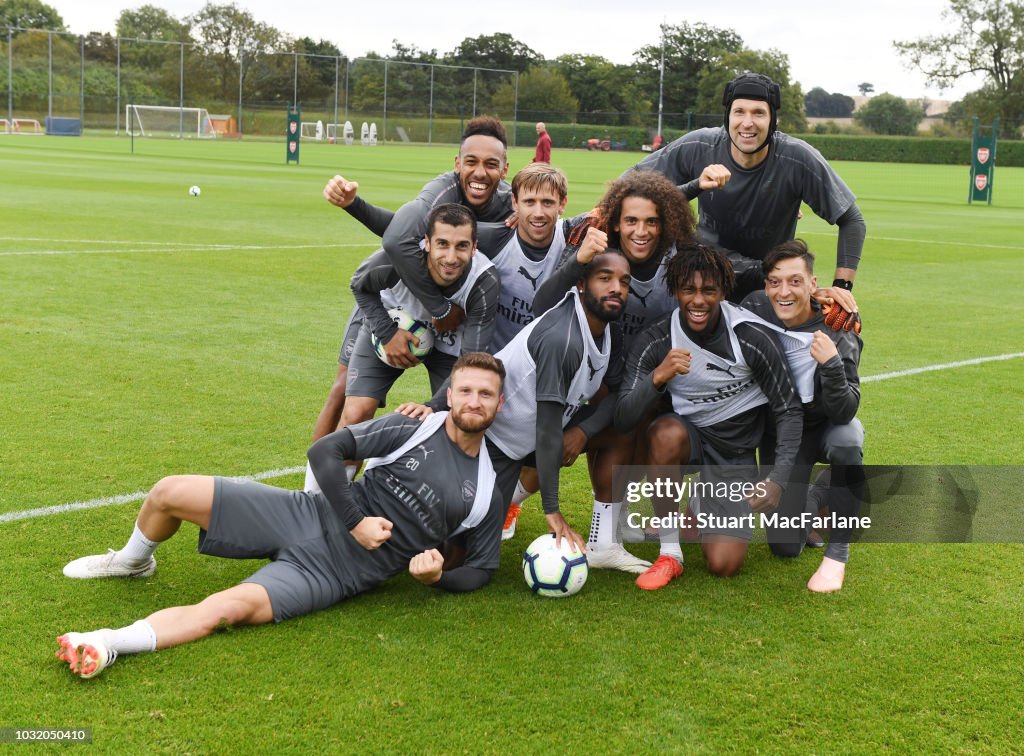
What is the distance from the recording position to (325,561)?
4238 millimetres

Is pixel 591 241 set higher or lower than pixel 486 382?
higher

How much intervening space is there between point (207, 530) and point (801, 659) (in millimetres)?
2236

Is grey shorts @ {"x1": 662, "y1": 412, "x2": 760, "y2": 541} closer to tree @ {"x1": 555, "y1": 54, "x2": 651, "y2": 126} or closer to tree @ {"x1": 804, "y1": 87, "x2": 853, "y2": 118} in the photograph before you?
tree @ {"x1": 555, "y1": 54, "x2": 651, "y2": 126}

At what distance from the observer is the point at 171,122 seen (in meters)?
55.0

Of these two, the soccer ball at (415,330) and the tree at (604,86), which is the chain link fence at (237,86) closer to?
the tree at (604,86)

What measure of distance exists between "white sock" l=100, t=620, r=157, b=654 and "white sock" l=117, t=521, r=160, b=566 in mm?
549

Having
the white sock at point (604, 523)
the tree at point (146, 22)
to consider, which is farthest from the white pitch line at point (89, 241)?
the tree at point (146, 22)

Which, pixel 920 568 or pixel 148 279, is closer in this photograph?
pixel 920 568

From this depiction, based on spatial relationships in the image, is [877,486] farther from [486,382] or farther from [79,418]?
[79,418]

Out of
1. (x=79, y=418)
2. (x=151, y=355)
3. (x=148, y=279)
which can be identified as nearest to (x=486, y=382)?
(x=79, y=418)

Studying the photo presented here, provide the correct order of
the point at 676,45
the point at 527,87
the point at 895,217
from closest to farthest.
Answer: the point at 895,217
the point at 527,87
the point at 676,45

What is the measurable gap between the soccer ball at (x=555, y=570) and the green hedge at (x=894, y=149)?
53389mm

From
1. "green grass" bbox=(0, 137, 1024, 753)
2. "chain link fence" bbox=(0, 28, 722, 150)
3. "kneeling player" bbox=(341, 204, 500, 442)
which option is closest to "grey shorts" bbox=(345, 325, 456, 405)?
"kneeling player" bbox=(341, 204, 500, 442)

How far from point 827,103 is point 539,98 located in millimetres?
92970
